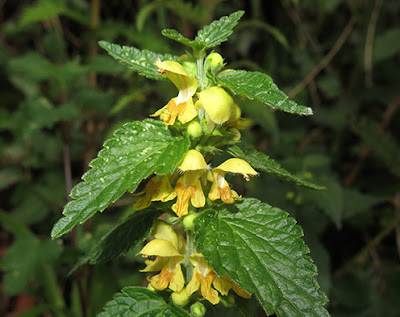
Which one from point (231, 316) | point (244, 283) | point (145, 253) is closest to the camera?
point (244, 283)

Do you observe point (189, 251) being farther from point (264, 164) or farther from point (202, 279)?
point (264, 164)

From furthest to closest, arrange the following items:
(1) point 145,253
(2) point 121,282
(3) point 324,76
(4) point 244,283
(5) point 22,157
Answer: (3) point 324,76
(5) point 22,157
(2) point 121,282
(1) point 145,253
(4) point 244,283

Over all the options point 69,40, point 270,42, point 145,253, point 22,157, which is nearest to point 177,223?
point 145,253

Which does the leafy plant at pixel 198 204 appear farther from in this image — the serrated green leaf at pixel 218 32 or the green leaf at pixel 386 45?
the green leaf at pixel 386 45

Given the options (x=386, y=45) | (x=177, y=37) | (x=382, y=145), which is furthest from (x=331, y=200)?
(x=386, y=45)

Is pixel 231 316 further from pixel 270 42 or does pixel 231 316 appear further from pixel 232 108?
pixel 270 42

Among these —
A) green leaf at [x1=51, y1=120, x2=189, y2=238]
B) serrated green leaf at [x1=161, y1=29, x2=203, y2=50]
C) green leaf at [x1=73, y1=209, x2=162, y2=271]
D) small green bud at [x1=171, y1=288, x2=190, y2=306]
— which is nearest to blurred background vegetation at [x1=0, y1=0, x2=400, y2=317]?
green leaf at [x1=73, y1=209, x2=162, y2=271]
